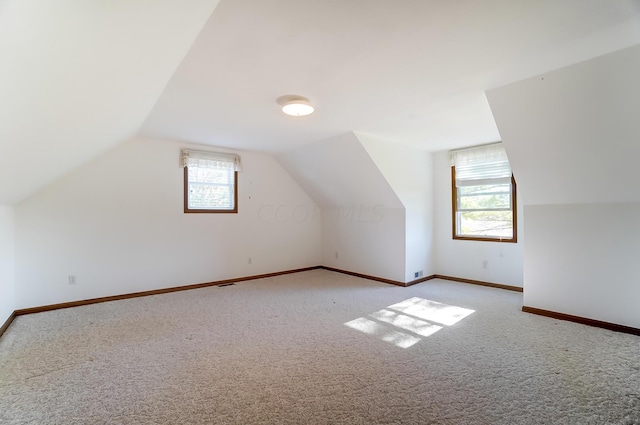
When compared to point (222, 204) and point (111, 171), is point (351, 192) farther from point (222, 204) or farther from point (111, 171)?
point (111, 171)

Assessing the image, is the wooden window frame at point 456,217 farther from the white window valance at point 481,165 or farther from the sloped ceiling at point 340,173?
the sloped ceiling at point 340,173

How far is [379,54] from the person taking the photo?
2006 millimetres

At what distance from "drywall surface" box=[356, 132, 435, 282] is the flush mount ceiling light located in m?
1.47

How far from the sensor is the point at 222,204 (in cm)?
488

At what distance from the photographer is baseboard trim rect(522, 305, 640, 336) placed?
2.78 m

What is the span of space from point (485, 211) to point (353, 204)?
2189mm

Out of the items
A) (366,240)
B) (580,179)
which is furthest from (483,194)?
(366,240)

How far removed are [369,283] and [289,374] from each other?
9.61ft

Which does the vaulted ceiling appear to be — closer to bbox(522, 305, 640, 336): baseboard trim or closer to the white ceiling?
the white ceiling

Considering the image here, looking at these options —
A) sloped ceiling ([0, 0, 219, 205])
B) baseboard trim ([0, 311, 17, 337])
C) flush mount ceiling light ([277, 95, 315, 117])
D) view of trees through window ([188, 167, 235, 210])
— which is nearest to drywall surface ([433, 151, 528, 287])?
flush mount ceiling light ([277, 95, 315, 117])

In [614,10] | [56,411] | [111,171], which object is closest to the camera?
[614,10]

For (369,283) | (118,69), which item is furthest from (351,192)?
(118,69)

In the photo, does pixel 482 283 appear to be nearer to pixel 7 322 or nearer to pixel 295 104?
pixel 295 104

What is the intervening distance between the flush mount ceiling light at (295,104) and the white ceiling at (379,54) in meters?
0.09
